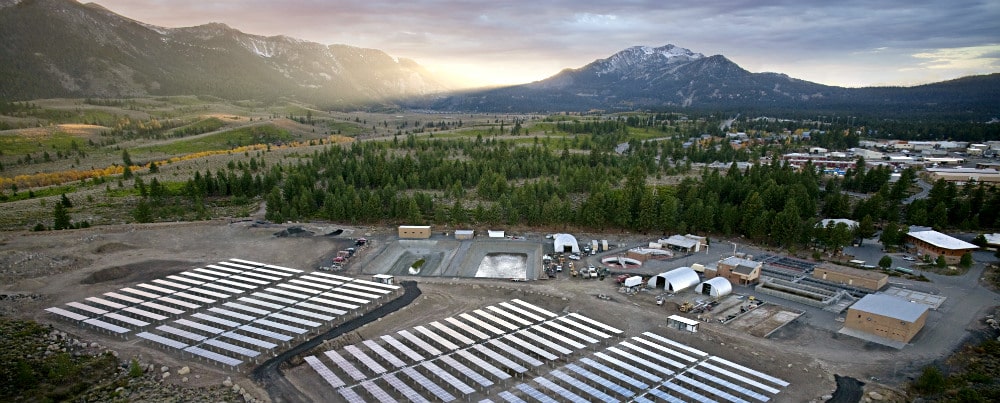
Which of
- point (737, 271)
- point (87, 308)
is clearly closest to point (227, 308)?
point (87, 308)

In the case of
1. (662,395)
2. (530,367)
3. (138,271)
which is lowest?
(138,271)

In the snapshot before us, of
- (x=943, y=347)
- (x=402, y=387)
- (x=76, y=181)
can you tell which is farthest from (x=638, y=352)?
(x=76, y=181)

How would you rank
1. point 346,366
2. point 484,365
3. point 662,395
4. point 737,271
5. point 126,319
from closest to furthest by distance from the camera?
point 662,395 → point 346,366 → point 484,365 → point 126,319 → point 737,271

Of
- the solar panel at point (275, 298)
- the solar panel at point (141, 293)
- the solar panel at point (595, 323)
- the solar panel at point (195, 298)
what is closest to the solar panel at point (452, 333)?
the solar panel at point (595, 323)

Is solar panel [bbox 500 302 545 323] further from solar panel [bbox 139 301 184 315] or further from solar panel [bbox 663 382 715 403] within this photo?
solar panel [bbox 139 301 184 315]

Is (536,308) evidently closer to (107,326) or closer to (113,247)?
(107,326)

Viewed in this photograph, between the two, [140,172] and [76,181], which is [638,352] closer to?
[140,172]
